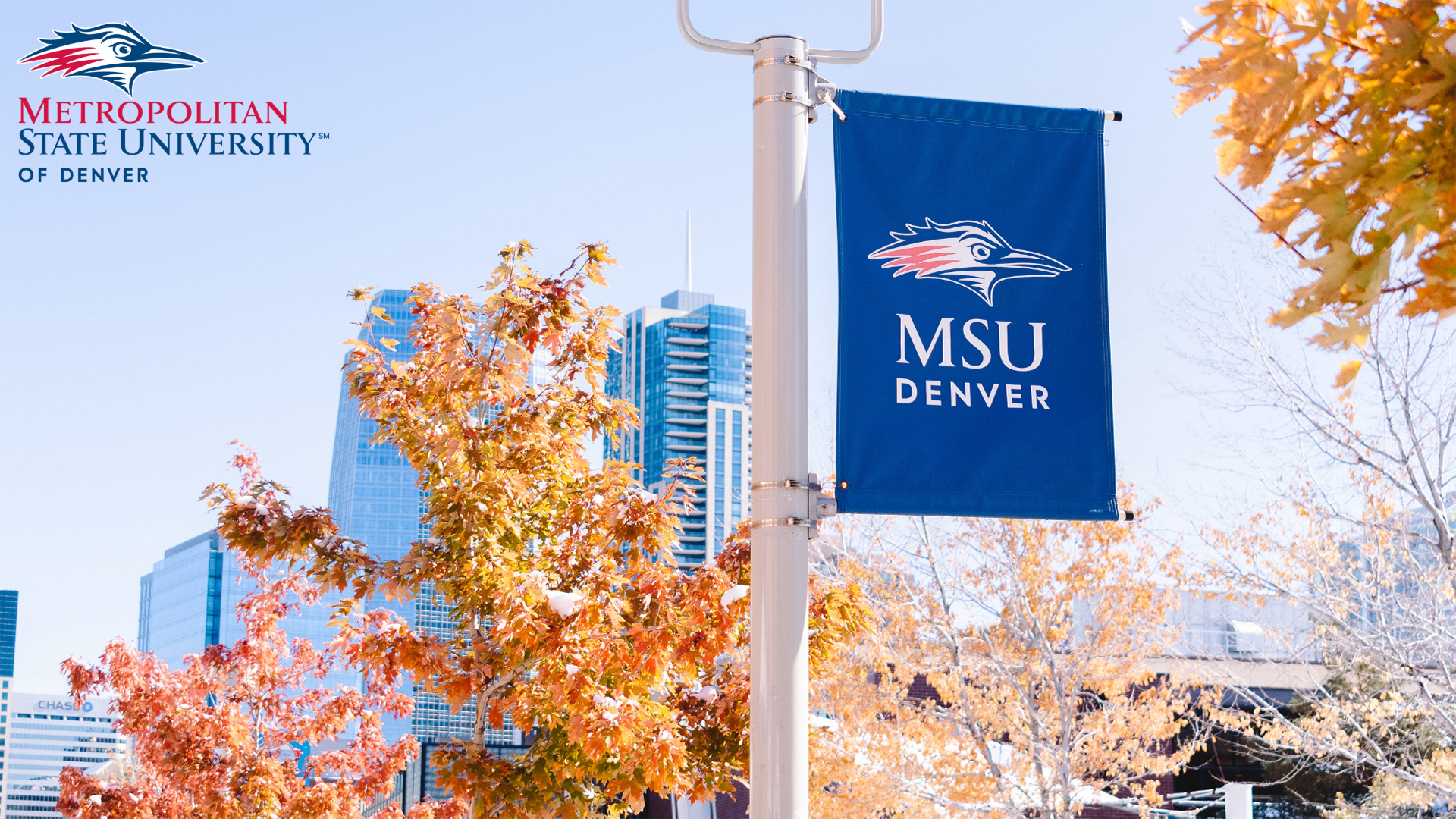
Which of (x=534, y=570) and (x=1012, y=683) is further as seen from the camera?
(x=1012, y=683)

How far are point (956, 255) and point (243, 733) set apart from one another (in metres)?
9.52

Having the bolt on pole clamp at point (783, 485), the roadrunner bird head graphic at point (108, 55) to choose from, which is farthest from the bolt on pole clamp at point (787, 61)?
the roadrunner bird head graphic at point (108, 55)

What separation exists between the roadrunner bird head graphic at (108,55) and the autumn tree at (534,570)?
21.6 meters

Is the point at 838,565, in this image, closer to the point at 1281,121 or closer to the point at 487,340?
the point at 487,340

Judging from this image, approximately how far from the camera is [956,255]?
3906 millimetres

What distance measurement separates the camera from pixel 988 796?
52.3 feet

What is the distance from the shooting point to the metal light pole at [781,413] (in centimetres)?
346

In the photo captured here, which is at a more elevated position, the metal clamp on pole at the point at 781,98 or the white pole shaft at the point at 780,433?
the metal clamp on pole at the point at 781,98

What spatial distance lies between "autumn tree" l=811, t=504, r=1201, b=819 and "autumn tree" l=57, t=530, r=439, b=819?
19.8 ft

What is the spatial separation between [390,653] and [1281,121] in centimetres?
693

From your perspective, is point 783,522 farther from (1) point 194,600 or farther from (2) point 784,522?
(1) point 194,600

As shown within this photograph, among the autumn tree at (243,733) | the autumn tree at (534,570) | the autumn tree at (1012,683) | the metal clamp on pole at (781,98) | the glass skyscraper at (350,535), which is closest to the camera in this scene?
the metal clamp on pole at (781,98)

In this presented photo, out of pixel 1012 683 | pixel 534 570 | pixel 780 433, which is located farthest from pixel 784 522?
pixel 1012 683

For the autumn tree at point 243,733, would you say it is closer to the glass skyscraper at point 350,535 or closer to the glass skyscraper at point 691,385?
the glass skyscraper at point 691,385
